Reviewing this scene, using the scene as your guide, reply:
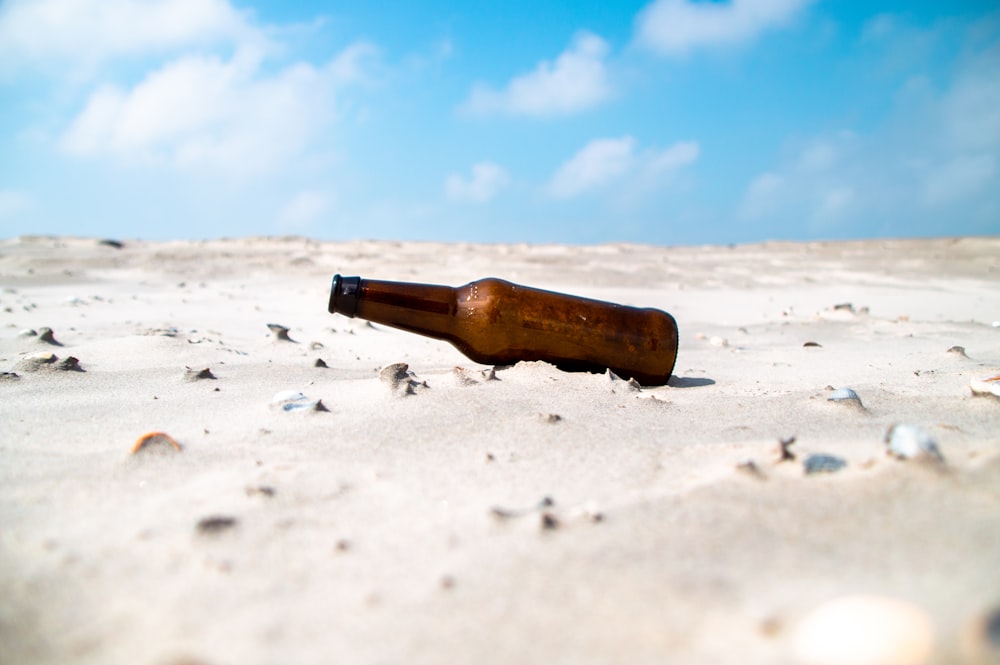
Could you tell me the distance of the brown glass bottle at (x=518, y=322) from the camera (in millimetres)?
2631

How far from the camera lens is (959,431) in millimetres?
1939

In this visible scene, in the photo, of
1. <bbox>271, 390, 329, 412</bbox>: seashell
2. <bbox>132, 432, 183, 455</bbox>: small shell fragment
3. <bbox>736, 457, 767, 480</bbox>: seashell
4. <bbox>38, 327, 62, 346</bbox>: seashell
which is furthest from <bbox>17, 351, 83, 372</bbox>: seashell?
<bbox>736, 457, 767, 480</bbox>: seashell

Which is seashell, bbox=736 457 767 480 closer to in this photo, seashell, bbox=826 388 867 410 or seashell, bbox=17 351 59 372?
seashell, bbox=826 388 867 410

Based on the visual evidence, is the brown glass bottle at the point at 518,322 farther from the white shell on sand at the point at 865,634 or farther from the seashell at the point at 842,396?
the white shell on sand at the point at 865,634

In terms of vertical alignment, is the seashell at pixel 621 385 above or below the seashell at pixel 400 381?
above

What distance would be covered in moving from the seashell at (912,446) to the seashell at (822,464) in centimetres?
11

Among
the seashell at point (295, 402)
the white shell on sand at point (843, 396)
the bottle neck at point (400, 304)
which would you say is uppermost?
the bottle neck at point (400, 304)

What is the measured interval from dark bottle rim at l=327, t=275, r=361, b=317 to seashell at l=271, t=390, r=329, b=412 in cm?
34

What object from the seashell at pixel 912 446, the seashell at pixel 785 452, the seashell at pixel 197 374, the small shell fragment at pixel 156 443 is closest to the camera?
the seashell at pixel 912 446

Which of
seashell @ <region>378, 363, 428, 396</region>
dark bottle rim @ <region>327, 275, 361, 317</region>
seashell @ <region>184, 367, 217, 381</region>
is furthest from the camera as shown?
seashell @ <region>184, 367, 217, 381</region>

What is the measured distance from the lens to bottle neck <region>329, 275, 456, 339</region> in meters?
2.59

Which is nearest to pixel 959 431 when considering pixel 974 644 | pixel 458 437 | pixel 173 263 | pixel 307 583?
pixel 974 644

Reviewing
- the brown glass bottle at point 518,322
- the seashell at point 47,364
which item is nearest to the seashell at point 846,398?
the brown glass bottle at point 518,322

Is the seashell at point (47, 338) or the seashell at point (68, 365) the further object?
the seashell at point (47, 338)
